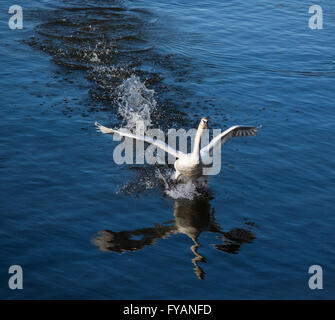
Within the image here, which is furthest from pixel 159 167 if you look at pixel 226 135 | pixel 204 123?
pixel 204 123

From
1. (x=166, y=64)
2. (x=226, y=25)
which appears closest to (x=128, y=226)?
(x=166, y=64)

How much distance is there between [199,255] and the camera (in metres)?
14.0

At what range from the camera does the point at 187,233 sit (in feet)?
49.6

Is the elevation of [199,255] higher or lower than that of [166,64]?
lower

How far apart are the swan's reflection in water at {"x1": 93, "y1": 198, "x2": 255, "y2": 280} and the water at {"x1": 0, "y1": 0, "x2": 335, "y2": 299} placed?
0.05 m

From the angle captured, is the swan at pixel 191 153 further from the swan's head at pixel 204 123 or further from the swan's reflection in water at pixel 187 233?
the swan's reflection in water at pixel 187 233

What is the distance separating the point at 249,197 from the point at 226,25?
52.5ft

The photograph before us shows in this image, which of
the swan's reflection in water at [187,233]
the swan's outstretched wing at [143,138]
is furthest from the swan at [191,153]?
the swan's reflection in water at [187,233]

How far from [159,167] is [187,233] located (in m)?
3.55

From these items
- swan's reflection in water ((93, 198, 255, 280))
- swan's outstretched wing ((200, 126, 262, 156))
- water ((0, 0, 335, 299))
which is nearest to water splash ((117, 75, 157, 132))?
water ((0, 0, 335, 299))

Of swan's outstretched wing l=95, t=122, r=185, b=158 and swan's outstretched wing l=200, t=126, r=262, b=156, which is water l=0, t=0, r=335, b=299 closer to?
swan's outstretched wing l=200, t=126, r=262, b=156

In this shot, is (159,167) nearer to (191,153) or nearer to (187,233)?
(191,153)
